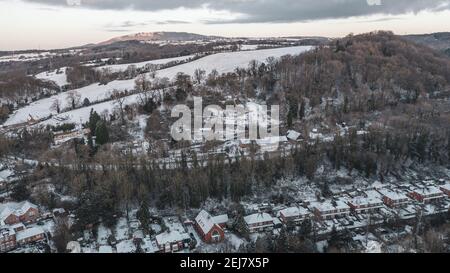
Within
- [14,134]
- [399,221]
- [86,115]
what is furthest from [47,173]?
[399,221]

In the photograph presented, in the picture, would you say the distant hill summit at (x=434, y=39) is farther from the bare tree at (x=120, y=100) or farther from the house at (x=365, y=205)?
the house at (x=365, y=205)

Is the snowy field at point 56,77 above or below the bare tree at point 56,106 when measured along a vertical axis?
above

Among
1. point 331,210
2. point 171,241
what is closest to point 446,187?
point 331,210

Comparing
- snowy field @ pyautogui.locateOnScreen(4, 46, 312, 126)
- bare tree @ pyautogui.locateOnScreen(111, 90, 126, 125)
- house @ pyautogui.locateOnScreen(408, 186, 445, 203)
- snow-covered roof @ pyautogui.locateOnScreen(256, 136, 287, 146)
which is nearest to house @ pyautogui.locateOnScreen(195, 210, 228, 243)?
snow-covered roof @ pyautogui.locateOnScreen(256, 136, 287, 146)

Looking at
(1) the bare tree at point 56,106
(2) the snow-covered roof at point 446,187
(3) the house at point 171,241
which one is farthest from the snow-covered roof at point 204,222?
(1) the bare tree at point 56,106

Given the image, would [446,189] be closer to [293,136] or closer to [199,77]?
[293,136]
